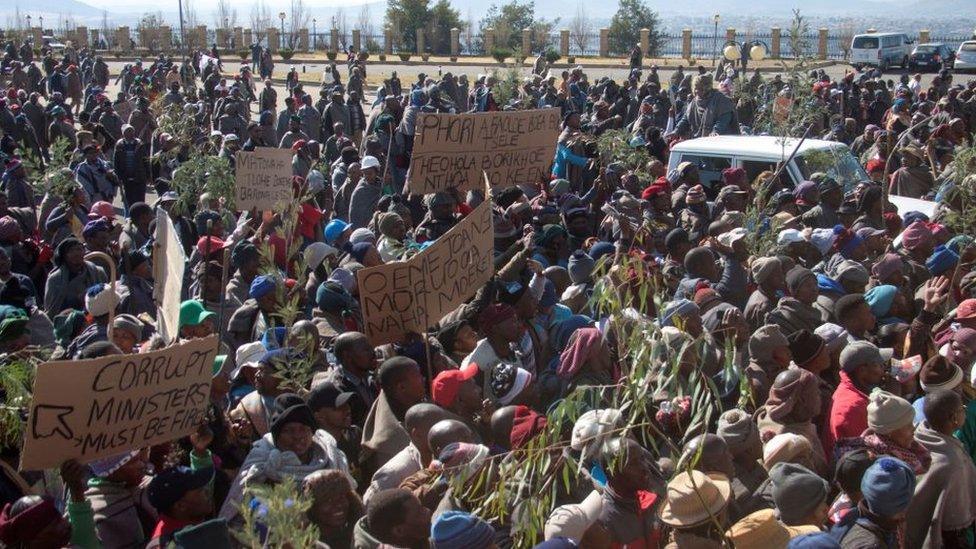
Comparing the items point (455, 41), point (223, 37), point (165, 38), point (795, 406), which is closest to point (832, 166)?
point (795, 406)

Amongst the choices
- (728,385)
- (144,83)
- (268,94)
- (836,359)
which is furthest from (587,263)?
(144,83)

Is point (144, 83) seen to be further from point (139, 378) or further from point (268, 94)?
point (139, 378)

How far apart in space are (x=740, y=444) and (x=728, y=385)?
1.59 feet

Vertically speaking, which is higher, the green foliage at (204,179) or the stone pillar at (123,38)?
the stone pillar at (123,38)

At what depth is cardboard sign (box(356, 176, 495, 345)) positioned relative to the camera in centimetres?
616

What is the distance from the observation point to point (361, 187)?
11.2 m

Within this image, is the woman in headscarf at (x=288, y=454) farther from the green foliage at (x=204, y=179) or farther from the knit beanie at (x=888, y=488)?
the green foliage at (x=204, y=179)

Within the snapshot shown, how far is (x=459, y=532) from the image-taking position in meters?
3.75

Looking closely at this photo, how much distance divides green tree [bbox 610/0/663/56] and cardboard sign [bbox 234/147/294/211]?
4794cm

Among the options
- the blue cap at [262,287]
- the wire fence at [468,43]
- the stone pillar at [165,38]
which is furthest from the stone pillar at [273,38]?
the blue cap at [262,287]

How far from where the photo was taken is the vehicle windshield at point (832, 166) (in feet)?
35.8

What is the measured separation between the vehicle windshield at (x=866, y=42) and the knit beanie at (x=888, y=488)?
4110cm

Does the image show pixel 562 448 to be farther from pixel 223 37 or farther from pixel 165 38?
pixel 223 37

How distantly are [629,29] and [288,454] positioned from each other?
5506 centimetres
